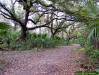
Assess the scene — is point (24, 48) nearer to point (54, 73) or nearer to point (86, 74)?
point (54, 73)

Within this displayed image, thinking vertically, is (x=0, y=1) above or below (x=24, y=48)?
above

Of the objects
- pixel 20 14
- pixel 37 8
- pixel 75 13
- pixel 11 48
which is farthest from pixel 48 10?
pixel 11 48

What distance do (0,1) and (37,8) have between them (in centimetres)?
343


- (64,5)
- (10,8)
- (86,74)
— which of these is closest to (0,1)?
(10,8)

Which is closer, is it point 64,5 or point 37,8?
point 64,5

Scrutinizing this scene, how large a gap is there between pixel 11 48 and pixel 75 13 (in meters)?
6.84

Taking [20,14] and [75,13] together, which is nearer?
[75,13]

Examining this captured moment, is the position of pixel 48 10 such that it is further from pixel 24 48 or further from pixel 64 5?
pixel 24 48

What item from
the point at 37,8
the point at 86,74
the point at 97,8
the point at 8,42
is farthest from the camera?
the point at 37,8

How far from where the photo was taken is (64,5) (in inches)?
384

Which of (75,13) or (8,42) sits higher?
(75,13)

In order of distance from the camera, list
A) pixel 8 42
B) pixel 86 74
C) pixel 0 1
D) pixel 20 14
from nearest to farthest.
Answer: pixel 86 74, pixel 0 1, pixel 8 42, pixel 20 14

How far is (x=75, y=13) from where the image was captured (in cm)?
1035

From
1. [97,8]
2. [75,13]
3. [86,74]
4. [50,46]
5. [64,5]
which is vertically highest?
[64,5]
